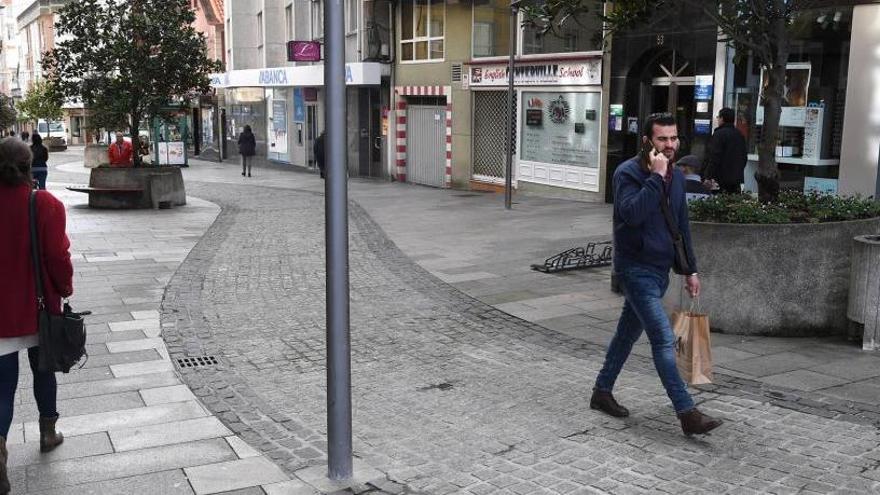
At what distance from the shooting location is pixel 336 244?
13.8ft

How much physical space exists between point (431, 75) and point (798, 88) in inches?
477

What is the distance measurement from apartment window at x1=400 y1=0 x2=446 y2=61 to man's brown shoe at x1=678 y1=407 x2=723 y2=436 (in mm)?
19466

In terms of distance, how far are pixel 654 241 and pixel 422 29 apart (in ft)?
66.7

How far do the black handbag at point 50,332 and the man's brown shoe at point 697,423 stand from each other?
3.29 meters

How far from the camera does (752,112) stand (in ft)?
46.1

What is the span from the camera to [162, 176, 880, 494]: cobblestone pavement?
14.7 ft

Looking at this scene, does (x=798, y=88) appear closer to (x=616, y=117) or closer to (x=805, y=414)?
(x=616, y=117)

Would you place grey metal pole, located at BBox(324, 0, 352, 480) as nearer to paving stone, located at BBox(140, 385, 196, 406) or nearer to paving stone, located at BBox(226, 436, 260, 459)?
paving stone, located at BBox(226, 436, 260, 459)

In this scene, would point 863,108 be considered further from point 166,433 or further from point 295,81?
point 295,81

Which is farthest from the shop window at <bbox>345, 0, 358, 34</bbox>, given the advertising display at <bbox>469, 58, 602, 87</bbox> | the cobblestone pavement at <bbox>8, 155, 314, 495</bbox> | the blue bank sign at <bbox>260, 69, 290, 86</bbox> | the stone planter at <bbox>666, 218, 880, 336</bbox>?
the stone planter at <bbox>666, 218, 880, 336</bbox>

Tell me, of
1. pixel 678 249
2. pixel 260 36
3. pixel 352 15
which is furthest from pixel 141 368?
pixel 260 36

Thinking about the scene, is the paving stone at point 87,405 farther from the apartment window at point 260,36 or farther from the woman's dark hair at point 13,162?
the apartment window at point 260,36

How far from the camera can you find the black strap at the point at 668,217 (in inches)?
190

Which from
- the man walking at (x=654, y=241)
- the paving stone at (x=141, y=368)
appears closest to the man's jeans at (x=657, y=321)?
the man walking at (x=654, y=241)
